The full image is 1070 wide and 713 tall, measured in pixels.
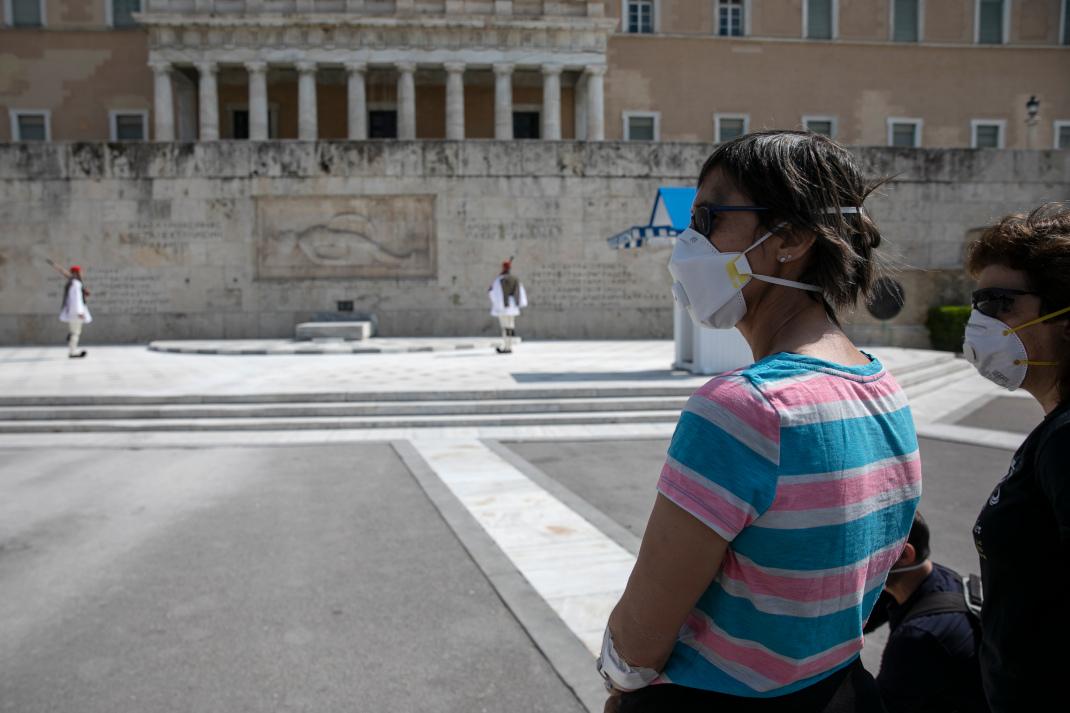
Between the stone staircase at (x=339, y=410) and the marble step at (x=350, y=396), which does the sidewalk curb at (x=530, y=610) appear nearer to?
the stone staircase at (x=339, y=410)

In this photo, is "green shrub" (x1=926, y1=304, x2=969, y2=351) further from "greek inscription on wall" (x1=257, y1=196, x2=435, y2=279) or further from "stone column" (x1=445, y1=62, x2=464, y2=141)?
"stone column" (x1=445, y1=62, x2=464, y2=141)

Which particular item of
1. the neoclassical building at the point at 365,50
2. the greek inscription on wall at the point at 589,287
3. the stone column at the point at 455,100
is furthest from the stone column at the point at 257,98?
the greek inscription on wall at the point at 589,287

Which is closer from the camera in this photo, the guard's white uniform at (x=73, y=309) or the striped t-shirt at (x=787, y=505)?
the striped t-shirt at (x=787, y=505)

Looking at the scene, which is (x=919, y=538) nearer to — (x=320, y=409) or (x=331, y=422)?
(x=331, y=422)

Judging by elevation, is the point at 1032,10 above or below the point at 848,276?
above

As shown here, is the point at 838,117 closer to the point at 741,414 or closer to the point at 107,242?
the point at 107,242

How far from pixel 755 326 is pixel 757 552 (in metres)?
0.52

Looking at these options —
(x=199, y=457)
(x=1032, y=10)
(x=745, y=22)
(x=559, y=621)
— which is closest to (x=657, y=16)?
(x=745, y=22)

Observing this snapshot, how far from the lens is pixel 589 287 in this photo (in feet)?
71.8

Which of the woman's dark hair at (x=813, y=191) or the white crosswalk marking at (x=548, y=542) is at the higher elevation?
the woman's dark hair at (x=813, y=191)

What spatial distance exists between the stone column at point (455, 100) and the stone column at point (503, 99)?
1.70 meters

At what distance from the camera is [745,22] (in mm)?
40719

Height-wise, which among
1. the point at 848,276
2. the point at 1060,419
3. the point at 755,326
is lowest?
the point at 1060,419

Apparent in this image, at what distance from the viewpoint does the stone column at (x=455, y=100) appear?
37094mm
